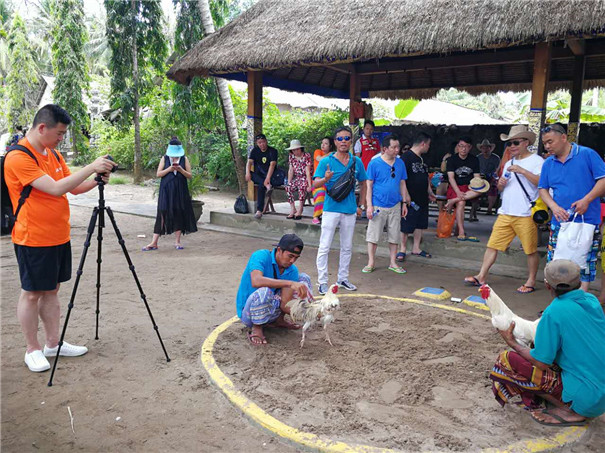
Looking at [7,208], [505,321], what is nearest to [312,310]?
[505,321]

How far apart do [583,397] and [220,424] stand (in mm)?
2284

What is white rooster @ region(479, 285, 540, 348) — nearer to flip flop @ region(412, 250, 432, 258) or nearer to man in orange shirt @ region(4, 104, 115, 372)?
man in orange shirt @ region(4, 104, 115, 372)

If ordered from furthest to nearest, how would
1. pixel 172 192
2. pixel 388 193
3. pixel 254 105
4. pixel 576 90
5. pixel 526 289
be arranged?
pixel 576 90 < pixel 254 105 < pixel 172 192 < pixel 388 193 < pixel 526 289

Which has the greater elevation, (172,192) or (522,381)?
(172,192)

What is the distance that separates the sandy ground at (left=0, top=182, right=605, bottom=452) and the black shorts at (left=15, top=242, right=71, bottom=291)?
2.37 feet

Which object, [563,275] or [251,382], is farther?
[251,382]

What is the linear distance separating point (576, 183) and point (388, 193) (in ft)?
8.02

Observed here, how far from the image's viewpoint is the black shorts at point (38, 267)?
12.2ft

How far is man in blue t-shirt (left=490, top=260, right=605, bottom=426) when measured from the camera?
2898 millimetres

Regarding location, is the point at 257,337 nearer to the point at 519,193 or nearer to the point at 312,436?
the point at 312,436

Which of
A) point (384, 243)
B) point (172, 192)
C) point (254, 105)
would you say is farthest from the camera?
point (254, 105)

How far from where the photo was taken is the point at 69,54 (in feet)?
65.0

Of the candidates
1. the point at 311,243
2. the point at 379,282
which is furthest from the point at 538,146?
the point at 311,243

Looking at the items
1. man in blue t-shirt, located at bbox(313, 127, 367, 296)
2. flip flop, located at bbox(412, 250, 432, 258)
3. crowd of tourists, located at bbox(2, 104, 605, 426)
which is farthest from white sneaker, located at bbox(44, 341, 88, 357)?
flip flop, located at bbox(412, 250, 432, 258)
